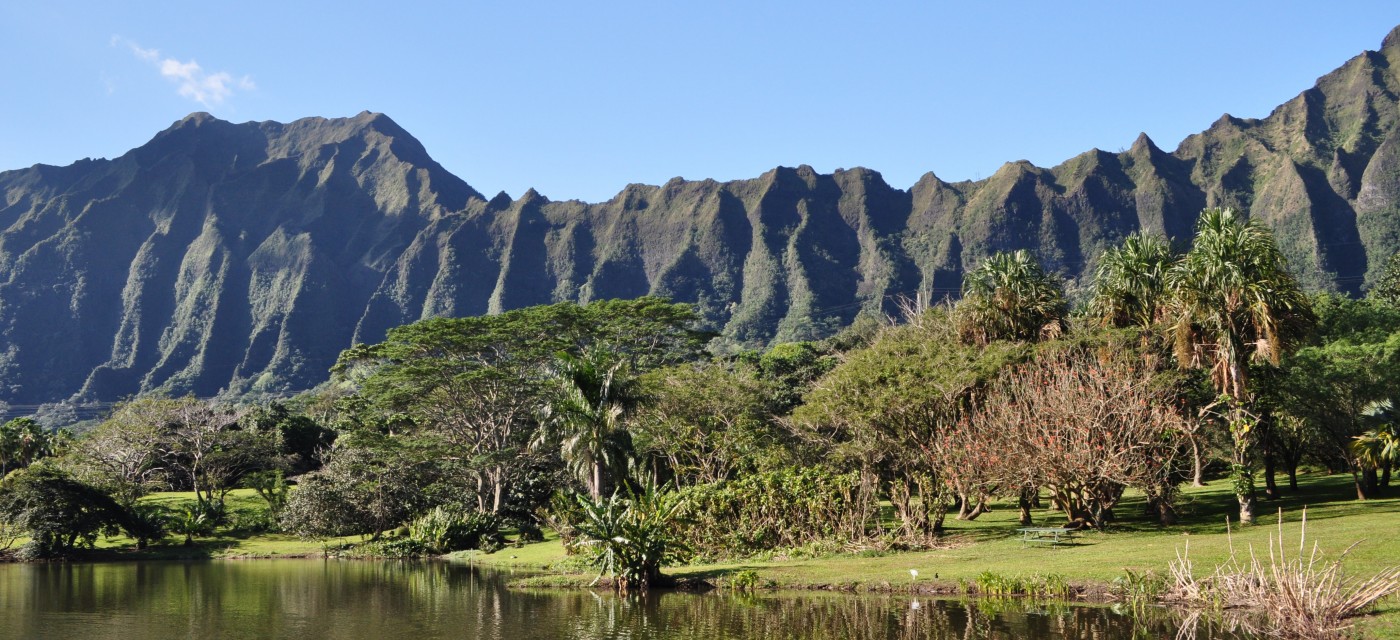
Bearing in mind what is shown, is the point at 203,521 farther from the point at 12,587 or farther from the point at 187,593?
the point at 187,593

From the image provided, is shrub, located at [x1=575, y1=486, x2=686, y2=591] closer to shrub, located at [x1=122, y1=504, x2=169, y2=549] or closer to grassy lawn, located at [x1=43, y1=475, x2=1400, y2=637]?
grassy lawn, located at [x1=43, y1=475, x2=1400, y2=637]

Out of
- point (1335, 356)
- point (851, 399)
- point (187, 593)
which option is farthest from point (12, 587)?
point (1335, 356)

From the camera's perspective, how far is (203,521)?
179 ft

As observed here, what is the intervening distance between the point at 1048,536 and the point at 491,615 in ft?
57.1

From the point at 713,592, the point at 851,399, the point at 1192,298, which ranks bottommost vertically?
the point at 713,592

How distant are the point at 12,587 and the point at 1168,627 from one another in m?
35.9

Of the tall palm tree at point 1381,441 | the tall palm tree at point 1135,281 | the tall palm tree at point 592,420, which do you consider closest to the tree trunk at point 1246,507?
the tall palm tree at point 1381,441

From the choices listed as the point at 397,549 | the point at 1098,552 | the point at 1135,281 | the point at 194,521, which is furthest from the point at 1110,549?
the point at 194,521

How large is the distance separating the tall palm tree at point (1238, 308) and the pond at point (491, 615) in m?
14.8

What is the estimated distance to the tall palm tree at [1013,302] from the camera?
40.2 meters

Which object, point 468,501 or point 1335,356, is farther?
point 468,501

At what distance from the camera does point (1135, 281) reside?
36.2m

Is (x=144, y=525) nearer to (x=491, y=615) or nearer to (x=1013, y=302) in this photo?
(x=491, y=615)

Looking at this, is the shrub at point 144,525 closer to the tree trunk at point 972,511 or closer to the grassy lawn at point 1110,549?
the grassy lawn at point 1110,549
